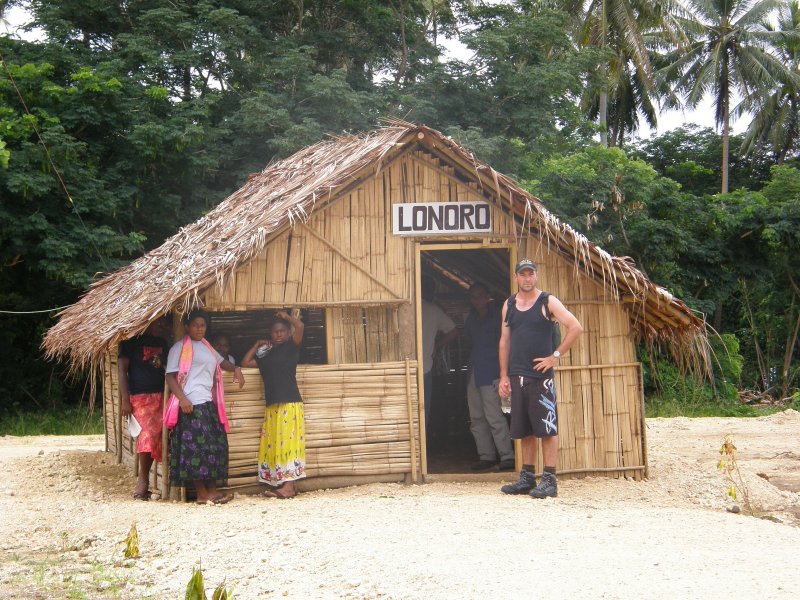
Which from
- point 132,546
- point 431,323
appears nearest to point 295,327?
point 431,323

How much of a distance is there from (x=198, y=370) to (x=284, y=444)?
3.05 ft

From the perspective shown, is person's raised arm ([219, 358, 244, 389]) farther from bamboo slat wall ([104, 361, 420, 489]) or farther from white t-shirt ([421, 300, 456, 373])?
white t-shirt ([421, 300, 456, 373])

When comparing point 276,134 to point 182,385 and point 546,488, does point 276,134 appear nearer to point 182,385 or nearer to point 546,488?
point 182,385

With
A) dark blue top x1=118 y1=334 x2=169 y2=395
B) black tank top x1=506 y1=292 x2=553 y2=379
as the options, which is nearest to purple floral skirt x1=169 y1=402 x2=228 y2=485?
dark blue top x1=118 y1=334 x2=169 y2=395

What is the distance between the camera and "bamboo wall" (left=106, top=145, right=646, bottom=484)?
316 inches

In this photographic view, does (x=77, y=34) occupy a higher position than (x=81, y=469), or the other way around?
(x=77, y=34)

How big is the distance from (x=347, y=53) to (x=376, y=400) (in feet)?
37.9

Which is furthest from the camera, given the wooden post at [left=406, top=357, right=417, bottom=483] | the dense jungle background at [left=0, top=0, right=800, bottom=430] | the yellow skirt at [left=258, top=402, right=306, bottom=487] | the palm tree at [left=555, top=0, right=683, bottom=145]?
the palm tree at [left=555, top=0, right=683, bottom=145]

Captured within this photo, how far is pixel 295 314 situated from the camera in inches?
327

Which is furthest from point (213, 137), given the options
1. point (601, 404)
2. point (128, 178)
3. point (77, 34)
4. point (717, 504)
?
point (717, 504)

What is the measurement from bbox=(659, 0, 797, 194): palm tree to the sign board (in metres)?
20.9

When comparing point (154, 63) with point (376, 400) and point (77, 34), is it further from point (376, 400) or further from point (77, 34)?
point (376, 400)

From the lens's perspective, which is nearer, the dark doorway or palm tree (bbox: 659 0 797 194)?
the dark doorway

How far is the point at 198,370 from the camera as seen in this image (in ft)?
25.0
